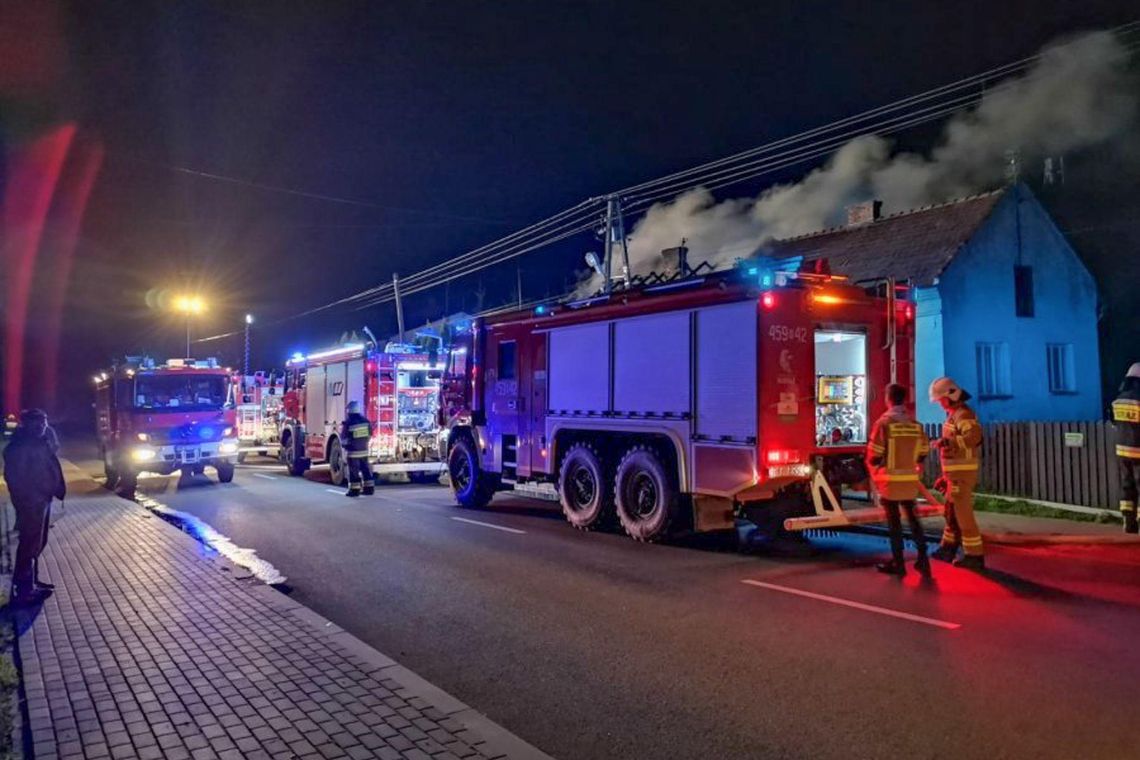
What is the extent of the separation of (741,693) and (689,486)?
4.63 m

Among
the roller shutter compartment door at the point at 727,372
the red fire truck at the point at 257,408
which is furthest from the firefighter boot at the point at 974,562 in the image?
the red fire truck at the point at 257,408

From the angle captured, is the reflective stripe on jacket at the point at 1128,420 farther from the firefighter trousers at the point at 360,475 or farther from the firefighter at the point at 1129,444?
the firefighter trousers at the point at 360,475

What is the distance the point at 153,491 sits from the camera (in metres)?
16.8

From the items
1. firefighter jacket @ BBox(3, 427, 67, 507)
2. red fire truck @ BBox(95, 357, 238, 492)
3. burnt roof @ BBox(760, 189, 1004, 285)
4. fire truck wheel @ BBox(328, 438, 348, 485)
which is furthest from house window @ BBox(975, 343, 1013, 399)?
firefighter jacket @ BBox(3, 427, 67, 507)

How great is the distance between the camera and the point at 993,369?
1955 cm

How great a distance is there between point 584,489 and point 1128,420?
23.0 feet

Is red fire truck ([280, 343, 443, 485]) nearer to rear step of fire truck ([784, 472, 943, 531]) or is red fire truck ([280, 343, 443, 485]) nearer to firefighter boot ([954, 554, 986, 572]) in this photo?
rear step of fire truck ([784, 472, 943, 531])

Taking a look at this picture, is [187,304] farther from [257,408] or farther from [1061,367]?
[1061,367]

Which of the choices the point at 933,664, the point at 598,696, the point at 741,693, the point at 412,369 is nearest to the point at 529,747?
the point at 598,696

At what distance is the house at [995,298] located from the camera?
18.5 meters

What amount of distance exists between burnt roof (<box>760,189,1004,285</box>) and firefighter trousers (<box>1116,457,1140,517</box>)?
8.51m

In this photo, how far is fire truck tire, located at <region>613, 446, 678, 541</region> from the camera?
9.61m

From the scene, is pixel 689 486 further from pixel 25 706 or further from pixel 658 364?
pixel 25 706

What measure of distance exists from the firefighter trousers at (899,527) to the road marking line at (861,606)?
1274 mm
